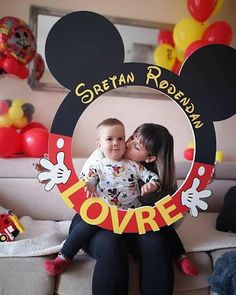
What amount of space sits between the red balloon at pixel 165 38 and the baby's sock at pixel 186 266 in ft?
3.88

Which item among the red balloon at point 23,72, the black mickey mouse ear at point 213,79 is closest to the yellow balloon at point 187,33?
the black mickey mouse ear at point 213,79

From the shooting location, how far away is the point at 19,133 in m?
1.47

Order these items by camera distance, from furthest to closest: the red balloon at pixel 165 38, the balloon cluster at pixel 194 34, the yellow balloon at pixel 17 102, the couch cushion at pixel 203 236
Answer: the red balloon at pixel 165 38, the balloon cluster at pixel 194 34, the yellow balloon at pixel 17 102, the couch cushion at pixel 203 236

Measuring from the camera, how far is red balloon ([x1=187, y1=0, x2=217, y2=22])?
153 centimetres

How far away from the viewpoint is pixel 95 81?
0.89 metres

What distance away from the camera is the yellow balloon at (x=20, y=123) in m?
1.46

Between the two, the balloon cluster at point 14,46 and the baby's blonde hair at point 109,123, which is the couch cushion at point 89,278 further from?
the balloon cluster at point 14,46

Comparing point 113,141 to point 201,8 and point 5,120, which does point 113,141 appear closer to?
point 5,120

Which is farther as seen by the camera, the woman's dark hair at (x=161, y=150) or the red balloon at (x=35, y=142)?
the red balloon at (x=35, y=142)

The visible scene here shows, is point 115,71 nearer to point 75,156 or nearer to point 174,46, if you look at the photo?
point 75,156

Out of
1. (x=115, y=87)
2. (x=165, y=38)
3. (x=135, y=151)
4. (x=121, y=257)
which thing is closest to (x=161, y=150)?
(x=135, y=151)

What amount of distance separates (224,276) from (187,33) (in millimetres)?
1173

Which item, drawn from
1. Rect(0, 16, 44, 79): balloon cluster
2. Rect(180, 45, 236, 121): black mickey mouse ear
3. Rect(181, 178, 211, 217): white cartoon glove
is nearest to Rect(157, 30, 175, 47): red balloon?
Rect(0, 16, 44, 79): balloon cluster

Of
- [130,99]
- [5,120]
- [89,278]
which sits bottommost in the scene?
[89,278]
